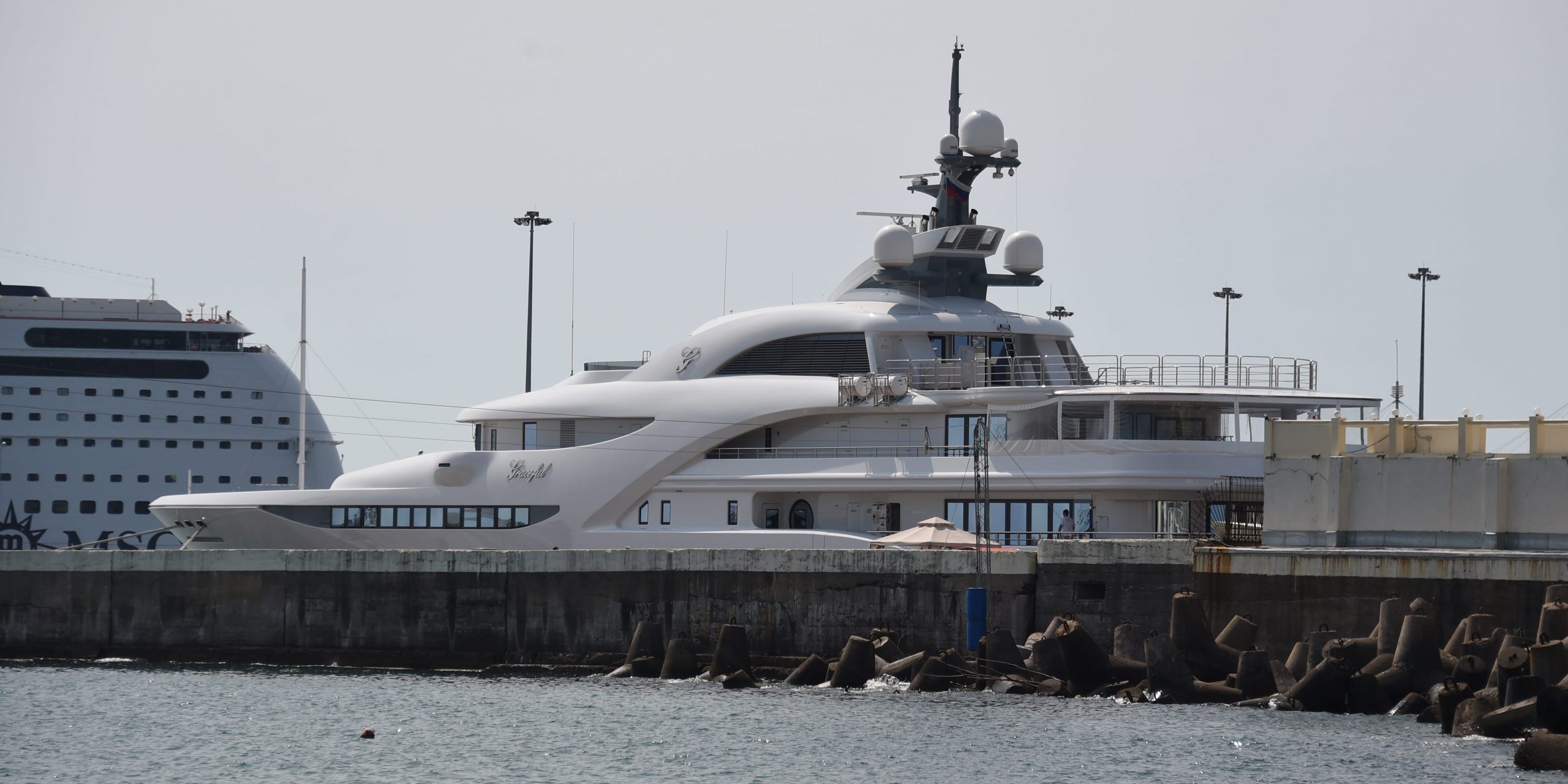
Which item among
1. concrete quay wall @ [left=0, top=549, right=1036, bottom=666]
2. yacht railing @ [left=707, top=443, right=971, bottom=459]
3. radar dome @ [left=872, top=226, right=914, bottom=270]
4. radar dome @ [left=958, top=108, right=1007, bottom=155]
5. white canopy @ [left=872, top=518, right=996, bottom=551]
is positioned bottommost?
concrete quay wall @ [left=0, top=549, right=1036, bottom=666]

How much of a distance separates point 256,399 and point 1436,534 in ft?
180

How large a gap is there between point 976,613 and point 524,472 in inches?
469

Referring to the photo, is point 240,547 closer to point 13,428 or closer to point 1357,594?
point 1357,594

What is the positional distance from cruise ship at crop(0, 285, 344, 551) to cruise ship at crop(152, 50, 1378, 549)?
32918 millimetres

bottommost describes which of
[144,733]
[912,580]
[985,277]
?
[144,733]

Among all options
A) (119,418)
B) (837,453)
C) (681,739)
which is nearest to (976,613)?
(681,739)

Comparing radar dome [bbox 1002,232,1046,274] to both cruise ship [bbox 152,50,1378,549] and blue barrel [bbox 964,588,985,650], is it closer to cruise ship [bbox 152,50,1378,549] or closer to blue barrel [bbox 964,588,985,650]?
cruise ship [bbox 152,50,1378,549]

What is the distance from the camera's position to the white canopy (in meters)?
36.6

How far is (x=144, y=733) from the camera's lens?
1209 inches

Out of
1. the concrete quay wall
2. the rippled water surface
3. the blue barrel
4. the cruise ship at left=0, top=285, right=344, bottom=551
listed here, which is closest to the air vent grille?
the concrete quay wall

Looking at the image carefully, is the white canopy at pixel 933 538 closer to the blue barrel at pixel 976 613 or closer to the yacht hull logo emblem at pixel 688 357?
the blue barrel at pixel 976 613

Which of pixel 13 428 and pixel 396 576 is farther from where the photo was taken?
pixel 13 428

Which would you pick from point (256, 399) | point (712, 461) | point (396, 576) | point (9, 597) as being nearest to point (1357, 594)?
point (712, 461)

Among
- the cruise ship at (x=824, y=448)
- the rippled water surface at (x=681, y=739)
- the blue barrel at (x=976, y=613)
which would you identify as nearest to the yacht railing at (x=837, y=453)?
the cruise ship at (x=824, y=448)
